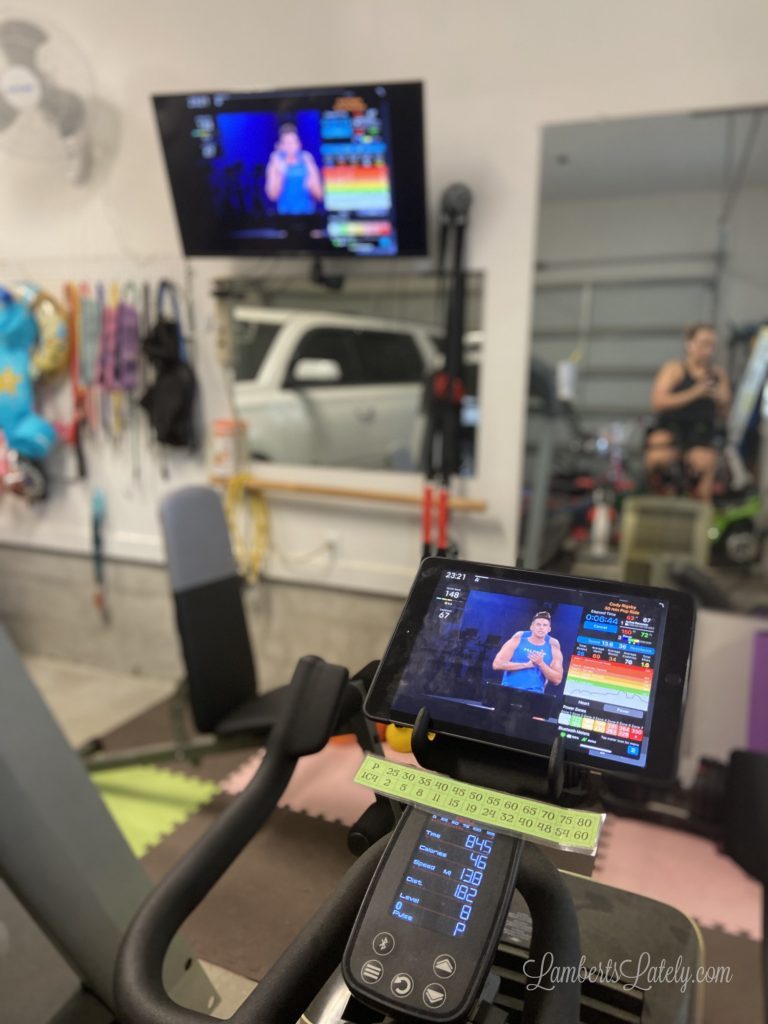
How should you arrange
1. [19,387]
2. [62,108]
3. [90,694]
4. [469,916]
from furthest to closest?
[90,694] → [19,387] → [62,108] → [469,916]

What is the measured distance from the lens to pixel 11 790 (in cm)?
95

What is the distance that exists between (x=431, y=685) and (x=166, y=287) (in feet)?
8.78

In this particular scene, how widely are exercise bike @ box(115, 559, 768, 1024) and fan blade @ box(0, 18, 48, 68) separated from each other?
2871 millimetres

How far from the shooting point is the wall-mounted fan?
8.19ft

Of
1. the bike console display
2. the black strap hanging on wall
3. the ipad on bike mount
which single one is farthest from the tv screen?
the bike console display

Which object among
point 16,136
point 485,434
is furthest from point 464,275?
point 16,136

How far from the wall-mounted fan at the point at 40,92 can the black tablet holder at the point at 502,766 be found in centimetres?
294

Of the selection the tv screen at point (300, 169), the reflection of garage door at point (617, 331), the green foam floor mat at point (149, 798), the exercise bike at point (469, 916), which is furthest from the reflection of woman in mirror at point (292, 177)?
the exercise bike at point (469, 916)

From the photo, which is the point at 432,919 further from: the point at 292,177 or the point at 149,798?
the point at 292,177

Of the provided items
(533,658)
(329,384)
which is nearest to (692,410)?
(329,384)

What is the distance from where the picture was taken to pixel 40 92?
256 cm

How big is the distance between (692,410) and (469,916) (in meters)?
2.11

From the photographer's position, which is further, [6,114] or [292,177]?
[6,114]

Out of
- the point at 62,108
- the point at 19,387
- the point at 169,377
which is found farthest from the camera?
the point at 19,387
